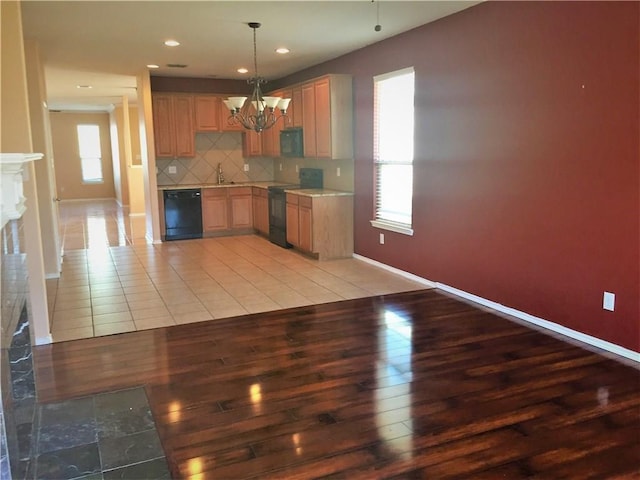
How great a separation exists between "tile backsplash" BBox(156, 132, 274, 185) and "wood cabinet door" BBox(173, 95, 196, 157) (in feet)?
0.95

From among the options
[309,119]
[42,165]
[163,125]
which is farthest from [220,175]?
[42,165]

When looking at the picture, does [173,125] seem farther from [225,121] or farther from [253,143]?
[253,143]

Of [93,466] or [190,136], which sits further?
[190,136]

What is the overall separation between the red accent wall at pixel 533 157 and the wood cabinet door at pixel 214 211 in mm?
3970

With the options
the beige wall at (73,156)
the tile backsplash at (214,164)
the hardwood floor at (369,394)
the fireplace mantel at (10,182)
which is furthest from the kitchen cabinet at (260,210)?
the beige wall at (73,156)

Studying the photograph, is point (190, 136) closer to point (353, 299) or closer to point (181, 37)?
point (181, 37)

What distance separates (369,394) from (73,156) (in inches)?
550

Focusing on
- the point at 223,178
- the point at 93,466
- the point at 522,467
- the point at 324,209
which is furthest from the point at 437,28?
the point at 223,178

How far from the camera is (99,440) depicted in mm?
2572

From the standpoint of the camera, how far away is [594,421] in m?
2.67

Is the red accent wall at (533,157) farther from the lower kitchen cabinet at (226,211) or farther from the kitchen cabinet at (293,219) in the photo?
the lower kitchen cabinet at (226,211)

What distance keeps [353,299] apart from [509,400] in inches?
84.9

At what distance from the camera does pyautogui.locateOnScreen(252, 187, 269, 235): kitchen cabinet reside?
8188mm

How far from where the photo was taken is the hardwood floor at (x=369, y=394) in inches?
93.4
